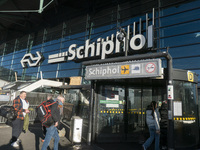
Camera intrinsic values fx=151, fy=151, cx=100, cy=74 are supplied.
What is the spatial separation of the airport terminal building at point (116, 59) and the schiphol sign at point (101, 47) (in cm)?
8

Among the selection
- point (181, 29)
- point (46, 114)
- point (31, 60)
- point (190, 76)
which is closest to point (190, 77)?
point (190, 76)

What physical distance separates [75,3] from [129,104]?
16337mm

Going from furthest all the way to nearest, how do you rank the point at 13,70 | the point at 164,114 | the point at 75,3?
the point at 13,70 < the point at 75,3 < the point at 164,114

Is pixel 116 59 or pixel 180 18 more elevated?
pixel 180 18

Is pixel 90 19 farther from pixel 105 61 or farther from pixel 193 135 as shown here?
pixel 193 135

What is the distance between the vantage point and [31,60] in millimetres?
22156

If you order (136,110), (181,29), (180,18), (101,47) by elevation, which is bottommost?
(136,110)

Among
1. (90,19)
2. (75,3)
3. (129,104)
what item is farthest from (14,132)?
(75,3)

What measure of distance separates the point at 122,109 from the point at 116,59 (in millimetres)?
2497

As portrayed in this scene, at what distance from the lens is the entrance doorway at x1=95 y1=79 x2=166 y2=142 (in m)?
6.41

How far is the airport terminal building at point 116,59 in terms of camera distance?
566 cm

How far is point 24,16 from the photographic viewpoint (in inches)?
912

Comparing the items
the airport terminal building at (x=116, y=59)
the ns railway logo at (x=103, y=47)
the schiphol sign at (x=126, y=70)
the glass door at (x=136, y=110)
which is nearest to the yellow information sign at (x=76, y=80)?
the airport terminal building at (x=116, y=59)

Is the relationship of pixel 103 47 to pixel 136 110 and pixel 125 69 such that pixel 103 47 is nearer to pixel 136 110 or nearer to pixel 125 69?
pixel 136 110
